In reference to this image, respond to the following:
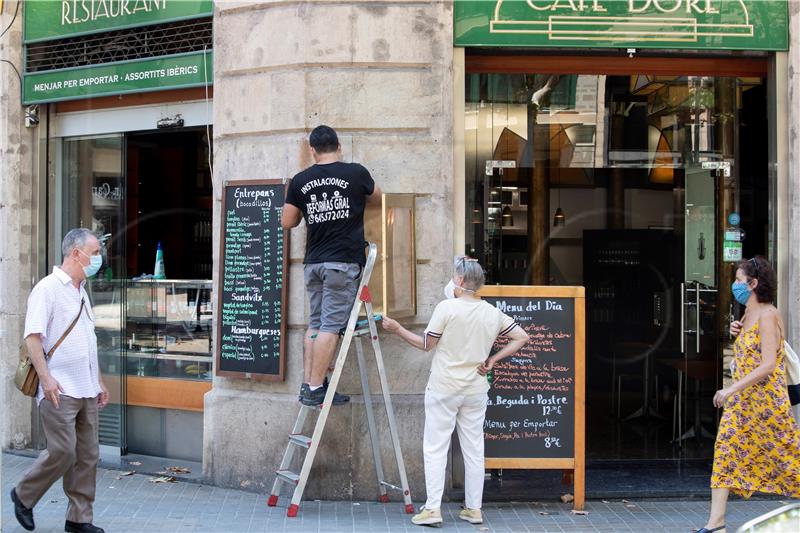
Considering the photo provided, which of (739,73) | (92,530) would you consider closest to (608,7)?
(739,73)

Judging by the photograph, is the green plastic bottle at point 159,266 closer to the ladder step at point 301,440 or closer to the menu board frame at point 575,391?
the ladder step at point 301,440

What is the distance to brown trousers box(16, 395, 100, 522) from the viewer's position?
6.12 metres

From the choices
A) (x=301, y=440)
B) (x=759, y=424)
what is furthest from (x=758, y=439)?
(x=301, y=440)

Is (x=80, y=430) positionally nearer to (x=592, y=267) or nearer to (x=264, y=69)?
(x=264, y=69)

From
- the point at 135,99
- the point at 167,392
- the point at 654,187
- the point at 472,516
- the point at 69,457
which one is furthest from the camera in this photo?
the point at 654,187

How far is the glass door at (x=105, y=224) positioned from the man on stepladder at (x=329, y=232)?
2.89 meters

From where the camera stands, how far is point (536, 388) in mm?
7199

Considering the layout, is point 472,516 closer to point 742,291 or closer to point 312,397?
point 312,397

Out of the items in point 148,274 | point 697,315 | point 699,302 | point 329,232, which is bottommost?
point 697,315

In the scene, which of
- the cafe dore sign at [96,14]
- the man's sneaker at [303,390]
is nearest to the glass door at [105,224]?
the cafe dore sign at [96,14]

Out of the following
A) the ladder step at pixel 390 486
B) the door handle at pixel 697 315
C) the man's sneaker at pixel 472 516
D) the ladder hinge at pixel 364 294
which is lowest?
the man's sneaker at pixel 472 516

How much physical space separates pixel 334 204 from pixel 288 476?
1.92 m

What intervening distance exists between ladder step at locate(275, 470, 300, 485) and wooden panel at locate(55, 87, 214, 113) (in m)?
3.34

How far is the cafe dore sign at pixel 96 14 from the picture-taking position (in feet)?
27.6
